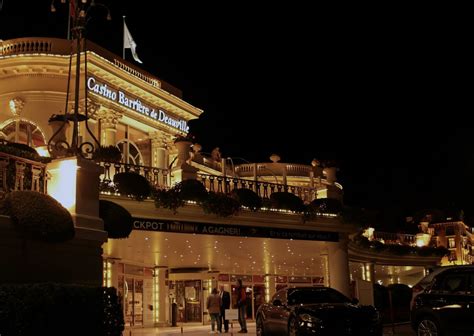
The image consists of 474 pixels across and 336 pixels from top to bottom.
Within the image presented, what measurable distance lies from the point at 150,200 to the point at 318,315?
24.5 ft

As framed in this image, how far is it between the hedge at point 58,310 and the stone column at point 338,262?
14118 mm

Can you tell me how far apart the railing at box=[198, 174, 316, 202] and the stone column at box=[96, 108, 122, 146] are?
4.10 m

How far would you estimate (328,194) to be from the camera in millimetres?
24594

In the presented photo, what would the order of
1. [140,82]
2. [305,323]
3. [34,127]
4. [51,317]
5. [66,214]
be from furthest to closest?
1. [140,82]
2. [34,127]
3. [305,323]
4. [66,214]
5. [51,317]

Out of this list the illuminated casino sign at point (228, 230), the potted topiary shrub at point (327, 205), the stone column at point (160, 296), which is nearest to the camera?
the illuminated casino sign at point (228, 230)

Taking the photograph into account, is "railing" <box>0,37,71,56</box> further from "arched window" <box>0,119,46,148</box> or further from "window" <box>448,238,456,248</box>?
"window" <box>448,238,456,248</box>

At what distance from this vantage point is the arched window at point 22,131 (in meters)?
23.5

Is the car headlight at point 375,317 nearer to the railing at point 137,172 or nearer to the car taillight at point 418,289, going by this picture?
the car taillight at point 418,289

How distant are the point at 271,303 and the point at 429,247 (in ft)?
94.2

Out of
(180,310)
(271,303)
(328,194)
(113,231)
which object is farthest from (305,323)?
(180,310)

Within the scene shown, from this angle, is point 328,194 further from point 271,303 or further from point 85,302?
point 85,302

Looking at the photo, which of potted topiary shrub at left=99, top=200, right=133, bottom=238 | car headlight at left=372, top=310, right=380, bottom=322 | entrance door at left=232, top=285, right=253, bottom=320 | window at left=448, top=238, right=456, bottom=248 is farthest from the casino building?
window at left=448, top=238, right=456, bottom=248

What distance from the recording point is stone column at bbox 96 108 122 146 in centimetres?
2477

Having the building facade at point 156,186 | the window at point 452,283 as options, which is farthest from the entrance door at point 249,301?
the window at point 452,283
